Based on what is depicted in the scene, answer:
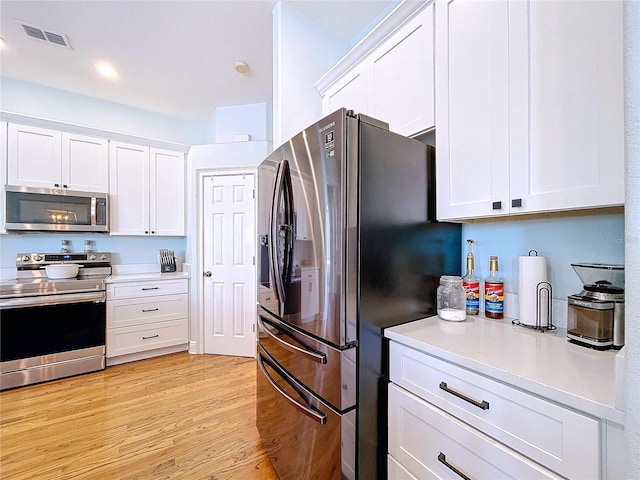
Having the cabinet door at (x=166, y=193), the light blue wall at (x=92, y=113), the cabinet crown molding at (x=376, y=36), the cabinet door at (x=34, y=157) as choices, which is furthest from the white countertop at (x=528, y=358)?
the light blue wall at (x=92, y=113)

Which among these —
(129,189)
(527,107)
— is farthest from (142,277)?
(527,107)

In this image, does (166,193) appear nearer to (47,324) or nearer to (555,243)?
(47,324)

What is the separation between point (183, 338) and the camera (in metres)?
3.29

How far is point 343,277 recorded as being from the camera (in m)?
1.05

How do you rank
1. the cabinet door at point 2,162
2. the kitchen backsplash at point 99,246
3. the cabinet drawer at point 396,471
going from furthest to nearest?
1. the kitchen backsplash at point 99,246
2. the cabinet door at point 2,162
3. the cabinet drawer at point 396,471

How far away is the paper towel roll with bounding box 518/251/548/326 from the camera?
1.17 metres

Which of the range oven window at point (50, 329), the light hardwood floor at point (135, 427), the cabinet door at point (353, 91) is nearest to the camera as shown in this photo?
the light hardwood floor at point (135, 427)

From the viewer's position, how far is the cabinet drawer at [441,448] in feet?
2.44

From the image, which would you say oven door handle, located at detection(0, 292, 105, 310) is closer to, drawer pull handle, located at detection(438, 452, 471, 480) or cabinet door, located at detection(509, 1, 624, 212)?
drawer pull handle, located at detection(438, 452, 471, 480)

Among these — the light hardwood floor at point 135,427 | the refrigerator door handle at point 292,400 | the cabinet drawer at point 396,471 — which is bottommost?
the light hardwood floor at point 135,427

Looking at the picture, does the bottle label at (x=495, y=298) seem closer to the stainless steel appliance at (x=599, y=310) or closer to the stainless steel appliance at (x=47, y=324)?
the stainless steel appliance at (x=599, y=310)

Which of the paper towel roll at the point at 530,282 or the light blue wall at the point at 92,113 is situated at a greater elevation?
the light blue wall at the point at 92,113

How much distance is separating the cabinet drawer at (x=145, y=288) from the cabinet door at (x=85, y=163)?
1.09m

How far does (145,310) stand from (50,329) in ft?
2.46
